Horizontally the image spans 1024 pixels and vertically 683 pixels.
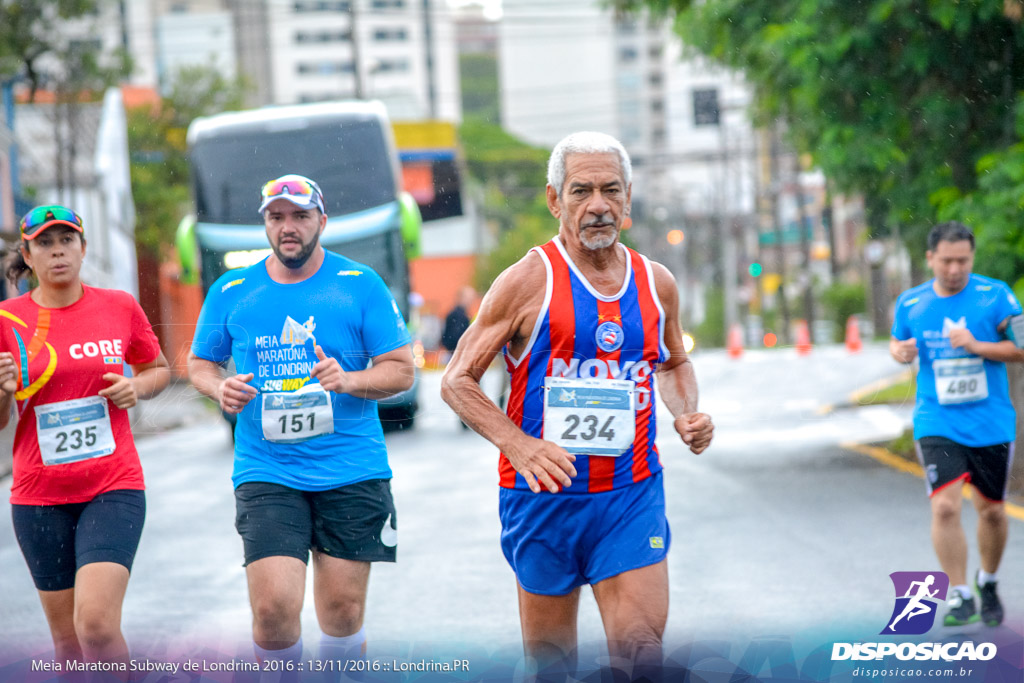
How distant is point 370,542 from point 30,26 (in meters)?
2.92

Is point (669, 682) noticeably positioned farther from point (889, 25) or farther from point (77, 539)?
point (889, 25)

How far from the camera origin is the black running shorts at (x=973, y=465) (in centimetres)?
552

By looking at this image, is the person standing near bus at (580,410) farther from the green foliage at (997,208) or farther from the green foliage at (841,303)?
the green foliage at (997,208)

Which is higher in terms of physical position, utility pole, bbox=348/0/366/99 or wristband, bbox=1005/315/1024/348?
utility pole, bbox=348/0/366/99

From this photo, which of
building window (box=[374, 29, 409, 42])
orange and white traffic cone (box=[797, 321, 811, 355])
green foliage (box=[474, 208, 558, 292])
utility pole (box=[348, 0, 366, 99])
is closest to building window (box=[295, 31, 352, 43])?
utility pole (box=[348, 0, 366, 99])

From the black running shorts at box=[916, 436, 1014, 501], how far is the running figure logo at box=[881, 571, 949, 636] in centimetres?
103

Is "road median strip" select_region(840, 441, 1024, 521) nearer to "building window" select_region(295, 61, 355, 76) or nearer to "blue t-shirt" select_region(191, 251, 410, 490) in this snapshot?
"building window" select_region(295, 61, 355, 76)

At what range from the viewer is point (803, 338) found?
540cm

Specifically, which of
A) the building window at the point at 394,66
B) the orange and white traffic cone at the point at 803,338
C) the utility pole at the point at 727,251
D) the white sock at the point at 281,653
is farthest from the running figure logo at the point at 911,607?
the building window at the point at 394,66

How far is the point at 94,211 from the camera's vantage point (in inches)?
215

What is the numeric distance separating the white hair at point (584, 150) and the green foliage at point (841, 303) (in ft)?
6.72

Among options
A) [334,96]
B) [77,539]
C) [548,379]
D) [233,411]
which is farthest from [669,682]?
[334,96]

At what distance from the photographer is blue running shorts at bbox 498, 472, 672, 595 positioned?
362 centimetres

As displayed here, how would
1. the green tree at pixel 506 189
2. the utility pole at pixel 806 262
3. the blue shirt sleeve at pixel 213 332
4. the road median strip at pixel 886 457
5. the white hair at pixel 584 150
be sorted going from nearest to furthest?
the white hair at pixel 584 150
the blue shirt sleeve at pixel 213 332
the green tree at pixel 506 189
the utility pole at pixel 806 262
the road median strip at pixel 886 457
